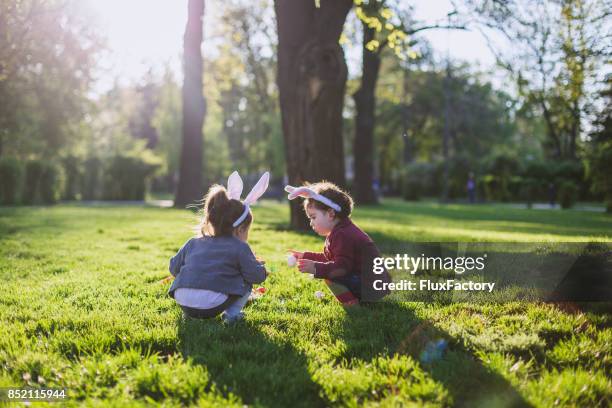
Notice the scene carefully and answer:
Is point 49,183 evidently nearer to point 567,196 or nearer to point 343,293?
point 343,293

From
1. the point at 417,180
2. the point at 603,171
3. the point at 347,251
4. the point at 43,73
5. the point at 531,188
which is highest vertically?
the point at 43,73

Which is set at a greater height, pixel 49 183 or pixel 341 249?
pixel 49 183

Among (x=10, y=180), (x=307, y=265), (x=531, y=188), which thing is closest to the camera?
(x=307, y=265)

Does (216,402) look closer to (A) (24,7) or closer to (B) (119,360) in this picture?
(B) (119,360)

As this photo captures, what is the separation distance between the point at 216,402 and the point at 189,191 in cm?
1934

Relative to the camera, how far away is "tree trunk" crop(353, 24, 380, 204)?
74.4 ft

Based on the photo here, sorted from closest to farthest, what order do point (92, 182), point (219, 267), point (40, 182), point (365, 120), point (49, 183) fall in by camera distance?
1. point (219, 267)
2. point (40, 182)
3. point (49, 183)
4. point (365, 120)
5. point (92, 182)

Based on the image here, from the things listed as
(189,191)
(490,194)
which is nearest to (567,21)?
(189,191)

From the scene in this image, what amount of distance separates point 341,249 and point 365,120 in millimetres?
18969

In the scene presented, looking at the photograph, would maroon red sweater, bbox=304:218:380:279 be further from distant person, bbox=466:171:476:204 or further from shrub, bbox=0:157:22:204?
distant person, bbox=466:171:476:204

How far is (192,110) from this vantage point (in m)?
21.0

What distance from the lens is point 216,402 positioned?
9.02 ft

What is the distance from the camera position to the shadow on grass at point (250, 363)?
2887 mm

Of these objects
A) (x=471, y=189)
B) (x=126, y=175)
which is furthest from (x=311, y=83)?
(x=471, y=189)
